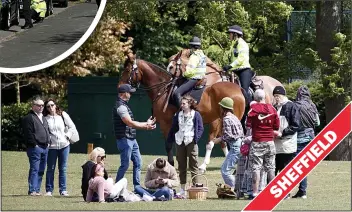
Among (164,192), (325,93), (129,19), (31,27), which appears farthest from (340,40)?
(31,27)

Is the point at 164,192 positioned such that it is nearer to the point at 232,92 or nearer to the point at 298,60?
the point at 232,92

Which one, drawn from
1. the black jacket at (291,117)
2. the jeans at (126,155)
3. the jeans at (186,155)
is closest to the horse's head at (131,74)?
the jeans at (126,155)

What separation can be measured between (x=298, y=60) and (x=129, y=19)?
4837 mm

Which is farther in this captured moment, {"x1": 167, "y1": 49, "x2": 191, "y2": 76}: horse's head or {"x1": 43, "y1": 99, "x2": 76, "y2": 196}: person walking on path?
{"x1": 167, "y1": 49, "x2": 191, "y2": 76}: horse's head

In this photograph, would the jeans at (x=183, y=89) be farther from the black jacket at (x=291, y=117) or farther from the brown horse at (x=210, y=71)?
the black jacket at (x=291, y=117)

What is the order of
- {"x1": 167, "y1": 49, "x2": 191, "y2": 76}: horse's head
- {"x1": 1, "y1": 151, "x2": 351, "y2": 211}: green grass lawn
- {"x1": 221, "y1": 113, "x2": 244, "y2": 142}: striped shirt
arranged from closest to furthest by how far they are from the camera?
{"x1": 1, "y1": 151, "x2": 351, "y2": 211}: green grass lawn < {"x1": 221, "y1": 113, "x2": 244, "y2": 142}: striped shirt < {"x1": 167, "y1": 49, "x2": 191, "y2": 76}: horse's head

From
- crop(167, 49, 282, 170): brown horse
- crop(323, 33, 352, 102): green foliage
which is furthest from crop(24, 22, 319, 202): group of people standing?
crop(323, 33, 352, 102): green foliage

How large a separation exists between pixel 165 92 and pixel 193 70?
78cm

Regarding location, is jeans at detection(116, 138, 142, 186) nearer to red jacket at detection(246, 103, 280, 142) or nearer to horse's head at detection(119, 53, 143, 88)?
red jacket at detection(246, 103, 280, 142)

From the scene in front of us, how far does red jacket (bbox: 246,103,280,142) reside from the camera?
1498cm

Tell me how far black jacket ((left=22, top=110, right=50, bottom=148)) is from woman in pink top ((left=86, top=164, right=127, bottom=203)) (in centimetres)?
168

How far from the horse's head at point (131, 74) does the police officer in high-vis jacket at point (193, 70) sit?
0.89 metres

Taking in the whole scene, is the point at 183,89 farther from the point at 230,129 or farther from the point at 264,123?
the point at 264,123

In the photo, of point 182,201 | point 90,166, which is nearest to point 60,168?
point 90,166
